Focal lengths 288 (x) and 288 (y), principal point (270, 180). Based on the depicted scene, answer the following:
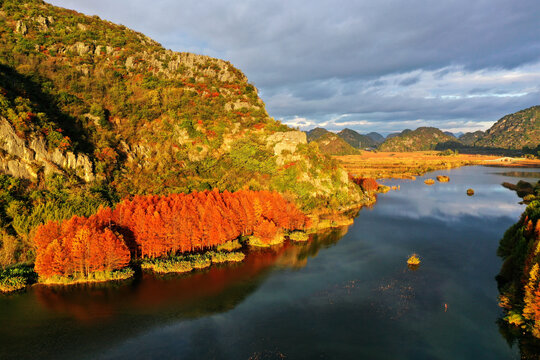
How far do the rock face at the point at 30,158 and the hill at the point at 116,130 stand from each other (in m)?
0.18

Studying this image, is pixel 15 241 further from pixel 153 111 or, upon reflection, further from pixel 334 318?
pixel 153 111

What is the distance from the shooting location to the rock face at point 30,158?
56594 mm

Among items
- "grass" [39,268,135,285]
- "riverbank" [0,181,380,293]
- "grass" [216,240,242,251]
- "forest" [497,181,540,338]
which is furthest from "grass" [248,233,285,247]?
"forest" [497,181,540,338]

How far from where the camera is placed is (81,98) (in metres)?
88.9

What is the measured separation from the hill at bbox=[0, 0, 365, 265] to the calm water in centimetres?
2008

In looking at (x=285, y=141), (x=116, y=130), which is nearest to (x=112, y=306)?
(x=116, y=130)

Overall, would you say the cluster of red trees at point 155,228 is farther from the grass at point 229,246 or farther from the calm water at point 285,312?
the calm water at point 285,312

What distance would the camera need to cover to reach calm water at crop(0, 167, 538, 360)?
1249 inches

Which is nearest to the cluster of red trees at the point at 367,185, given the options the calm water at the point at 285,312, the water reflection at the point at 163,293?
the calm water at the point at 285,312

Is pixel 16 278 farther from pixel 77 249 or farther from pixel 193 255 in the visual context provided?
pixel 193 255

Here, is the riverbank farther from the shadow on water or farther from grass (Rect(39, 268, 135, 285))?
the shadow on water

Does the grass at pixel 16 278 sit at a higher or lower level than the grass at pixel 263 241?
higher

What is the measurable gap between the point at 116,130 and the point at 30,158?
2913 centimetres

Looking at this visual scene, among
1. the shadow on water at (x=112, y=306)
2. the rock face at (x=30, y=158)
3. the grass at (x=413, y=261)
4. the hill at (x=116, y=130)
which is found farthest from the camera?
the hill at (x=116, y=130)
